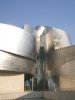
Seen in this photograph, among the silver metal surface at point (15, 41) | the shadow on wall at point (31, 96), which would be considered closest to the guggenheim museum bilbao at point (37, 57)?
the silver metal surface at point (15, 41)

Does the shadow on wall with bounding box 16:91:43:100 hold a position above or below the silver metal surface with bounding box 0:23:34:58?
below

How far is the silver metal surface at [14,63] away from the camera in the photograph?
93.7ft

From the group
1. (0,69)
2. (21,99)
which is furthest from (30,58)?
(21,99)

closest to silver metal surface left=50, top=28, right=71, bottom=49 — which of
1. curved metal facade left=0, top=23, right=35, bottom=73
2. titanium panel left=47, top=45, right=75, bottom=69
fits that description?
titanium panel left=47, top=45, right=75, bottom=69

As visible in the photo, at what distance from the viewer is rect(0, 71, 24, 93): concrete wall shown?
2920 centimetres

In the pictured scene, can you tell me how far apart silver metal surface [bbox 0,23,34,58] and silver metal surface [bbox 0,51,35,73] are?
509 mm

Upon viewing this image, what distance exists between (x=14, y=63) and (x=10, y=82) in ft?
7.44

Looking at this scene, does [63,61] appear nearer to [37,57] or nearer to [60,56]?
[60,56]

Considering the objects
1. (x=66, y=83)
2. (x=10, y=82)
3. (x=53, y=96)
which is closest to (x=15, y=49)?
(x=10, y=82)

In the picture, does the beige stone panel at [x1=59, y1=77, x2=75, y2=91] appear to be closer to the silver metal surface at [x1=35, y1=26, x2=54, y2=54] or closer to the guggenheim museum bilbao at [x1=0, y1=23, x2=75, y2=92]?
the guggenheim museum bilbao at [x1=0, y1=23, x2=75, y2=92]

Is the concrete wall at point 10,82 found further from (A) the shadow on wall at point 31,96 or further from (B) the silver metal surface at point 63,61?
(B) the silver metal surface at point 63,61

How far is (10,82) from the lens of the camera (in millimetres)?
29641

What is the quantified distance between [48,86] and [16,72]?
19.4ft

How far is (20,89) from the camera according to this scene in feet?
99.2
